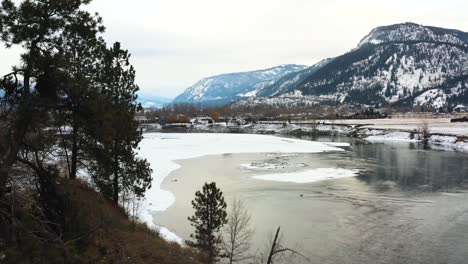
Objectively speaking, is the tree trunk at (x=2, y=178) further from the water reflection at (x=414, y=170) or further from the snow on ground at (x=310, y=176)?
the snow on ground at (x=310, y=176)

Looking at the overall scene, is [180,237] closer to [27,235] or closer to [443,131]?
[27,235]

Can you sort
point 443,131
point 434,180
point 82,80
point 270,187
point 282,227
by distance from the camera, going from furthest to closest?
point 443,131
point 434,180
point 270,187
point 282,227
point 82,80

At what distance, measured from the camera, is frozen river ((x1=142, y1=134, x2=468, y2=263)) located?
19.6 metres

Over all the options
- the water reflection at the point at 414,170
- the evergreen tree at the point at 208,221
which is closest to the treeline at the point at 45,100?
the evergreen tree at the point at 208,221

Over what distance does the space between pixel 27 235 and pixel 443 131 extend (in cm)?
9445

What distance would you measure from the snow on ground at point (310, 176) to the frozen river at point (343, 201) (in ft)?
0.30

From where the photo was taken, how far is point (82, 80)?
9.29 metres

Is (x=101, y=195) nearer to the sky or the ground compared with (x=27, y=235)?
nearer to the ground

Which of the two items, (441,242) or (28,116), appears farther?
(441,242)

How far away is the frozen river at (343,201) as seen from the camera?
771 inches

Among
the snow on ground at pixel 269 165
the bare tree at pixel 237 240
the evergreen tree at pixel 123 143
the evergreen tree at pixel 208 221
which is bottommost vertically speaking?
the bare tree at pixel 237 240

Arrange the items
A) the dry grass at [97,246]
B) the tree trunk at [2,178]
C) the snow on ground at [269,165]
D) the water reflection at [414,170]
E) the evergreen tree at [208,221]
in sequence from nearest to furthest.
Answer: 1. the dry grass at [97,246]
2. the tree trunk at [2,178]
3. the evergreen tree at [208,221]
4. the water reflection at [414,170]
5. the snow on ground at [269,165]

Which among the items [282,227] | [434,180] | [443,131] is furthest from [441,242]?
[443,131]

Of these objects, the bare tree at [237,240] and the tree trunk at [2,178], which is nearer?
the tree trunk at [2,178]
